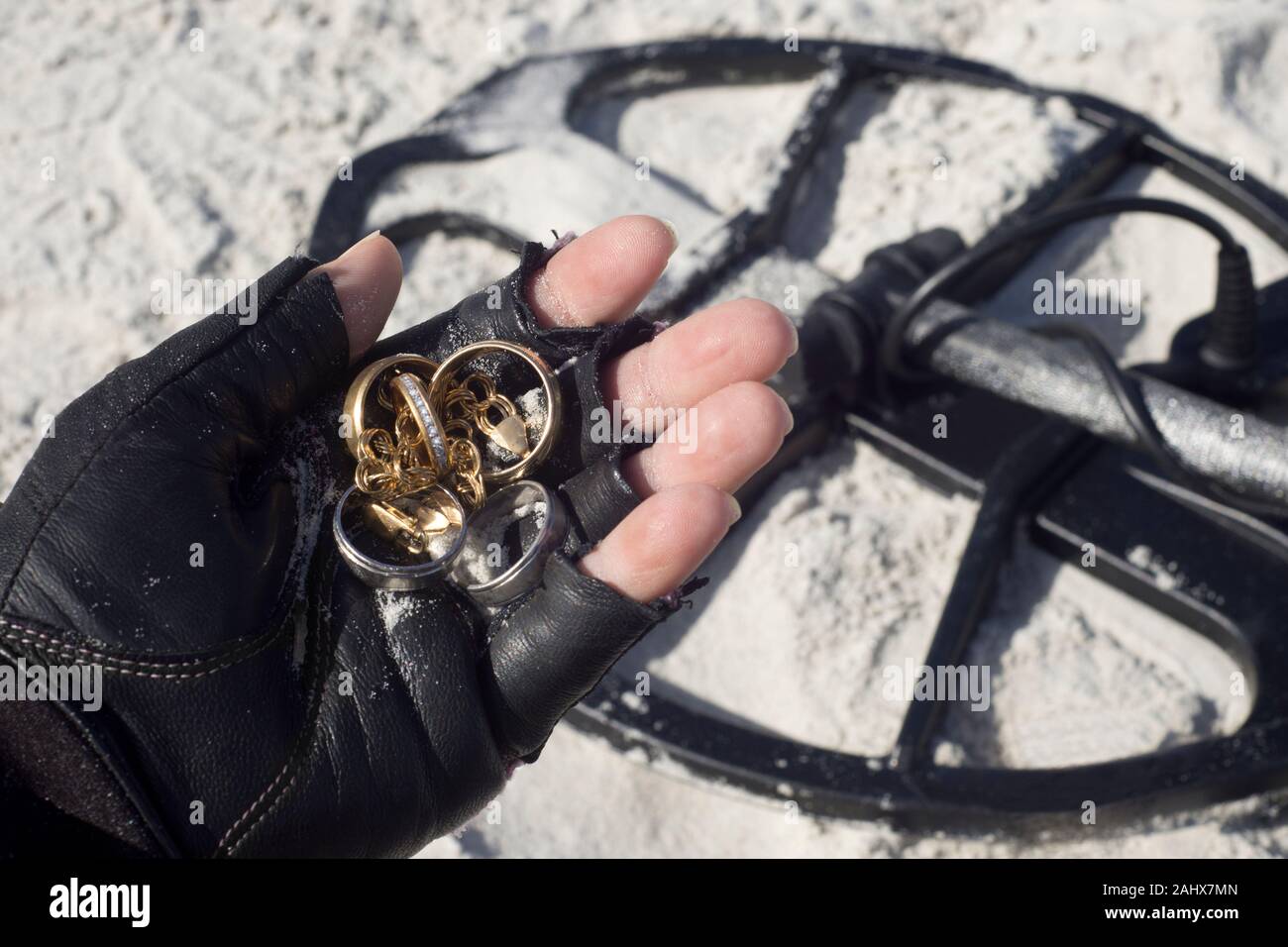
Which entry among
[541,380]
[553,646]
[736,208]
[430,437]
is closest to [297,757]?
[553,646]

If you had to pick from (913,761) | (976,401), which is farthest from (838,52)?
(913,761)

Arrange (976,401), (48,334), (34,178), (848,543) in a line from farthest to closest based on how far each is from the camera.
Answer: (34,178)
(48,334)
(976,401)
(848,543)

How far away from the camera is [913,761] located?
1.83 meters

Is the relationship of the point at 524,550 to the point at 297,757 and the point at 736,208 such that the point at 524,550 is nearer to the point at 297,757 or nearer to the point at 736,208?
the point at 297,757

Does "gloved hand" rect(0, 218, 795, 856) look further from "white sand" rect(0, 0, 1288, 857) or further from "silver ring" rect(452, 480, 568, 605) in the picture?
"white sand" rect(0, 0, 1288, 857)

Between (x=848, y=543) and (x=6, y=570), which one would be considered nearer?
(x=6, y=570)

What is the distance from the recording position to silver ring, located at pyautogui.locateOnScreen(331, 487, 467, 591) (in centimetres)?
142

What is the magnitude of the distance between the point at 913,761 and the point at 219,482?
113 centimetres

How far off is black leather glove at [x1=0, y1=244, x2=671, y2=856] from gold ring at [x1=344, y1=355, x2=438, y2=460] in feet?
0.13

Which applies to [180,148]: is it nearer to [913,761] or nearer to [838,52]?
[838,52]

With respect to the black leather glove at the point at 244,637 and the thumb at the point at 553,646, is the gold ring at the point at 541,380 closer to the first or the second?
the black leather glove at the point at 244,637

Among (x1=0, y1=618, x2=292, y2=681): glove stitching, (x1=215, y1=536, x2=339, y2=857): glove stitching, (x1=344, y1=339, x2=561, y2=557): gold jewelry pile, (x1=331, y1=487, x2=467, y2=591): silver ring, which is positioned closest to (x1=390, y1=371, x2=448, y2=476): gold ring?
(x1=344, y1=339, x2=561, y2=557): gold jewelry pile

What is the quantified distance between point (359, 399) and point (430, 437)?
10 centimetres

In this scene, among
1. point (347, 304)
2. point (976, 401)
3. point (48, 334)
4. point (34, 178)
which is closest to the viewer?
point (347, 304)
